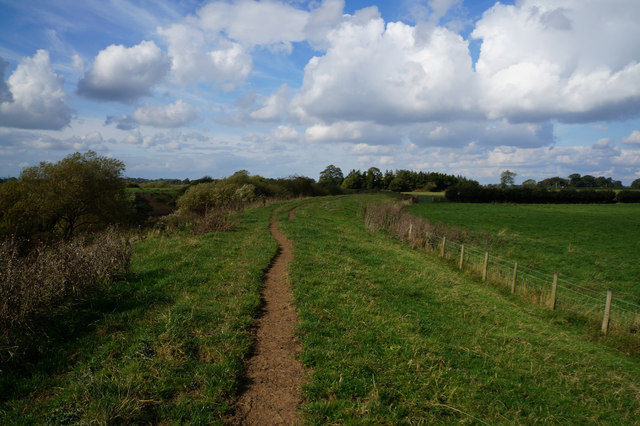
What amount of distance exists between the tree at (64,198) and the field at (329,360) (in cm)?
1837

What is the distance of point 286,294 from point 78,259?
15.7 ft

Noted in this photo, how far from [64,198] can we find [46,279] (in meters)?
21.9

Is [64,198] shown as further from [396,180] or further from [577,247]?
[396,180]

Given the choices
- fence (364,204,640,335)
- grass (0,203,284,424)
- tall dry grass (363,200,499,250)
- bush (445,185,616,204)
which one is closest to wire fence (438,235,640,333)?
fence (364,204,640,335)

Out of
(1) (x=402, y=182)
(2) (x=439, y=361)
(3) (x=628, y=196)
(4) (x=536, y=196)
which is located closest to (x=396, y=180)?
(1) (x=402, y=182)

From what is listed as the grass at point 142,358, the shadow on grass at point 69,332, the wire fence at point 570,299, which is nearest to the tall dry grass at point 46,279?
the shadow on grass at point 69,332

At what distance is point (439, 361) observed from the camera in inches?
225

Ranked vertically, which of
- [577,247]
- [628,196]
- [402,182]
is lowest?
[577,247]

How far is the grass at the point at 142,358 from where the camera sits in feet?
12.6

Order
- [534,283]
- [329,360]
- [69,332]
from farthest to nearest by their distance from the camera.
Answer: [534,283], [69,332], [329,360]

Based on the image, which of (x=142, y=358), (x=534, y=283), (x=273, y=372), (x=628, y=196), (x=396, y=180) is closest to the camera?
(x=142, y=358)

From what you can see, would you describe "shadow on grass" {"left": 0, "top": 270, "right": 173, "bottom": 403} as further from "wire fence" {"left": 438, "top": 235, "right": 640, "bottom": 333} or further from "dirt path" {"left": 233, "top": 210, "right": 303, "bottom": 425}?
"wire fence" {"left": 438, "top": 235, "right": 640, "bottom": 333}

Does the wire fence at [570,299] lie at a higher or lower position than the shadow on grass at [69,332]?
lower

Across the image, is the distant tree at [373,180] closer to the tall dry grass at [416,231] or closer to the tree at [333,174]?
the tree at [333,174]
